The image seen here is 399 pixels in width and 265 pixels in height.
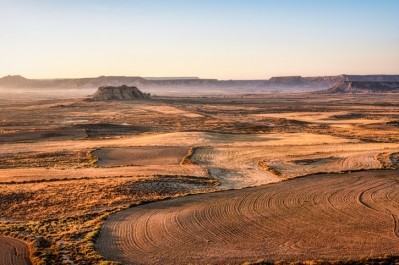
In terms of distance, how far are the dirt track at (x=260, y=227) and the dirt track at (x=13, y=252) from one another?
336cm

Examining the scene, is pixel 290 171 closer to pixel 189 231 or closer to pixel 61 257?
pixel 189 231

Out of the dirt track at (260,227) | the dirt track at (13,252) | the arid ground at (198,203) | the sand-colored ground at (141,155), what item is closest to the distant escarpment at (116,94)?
the arid ground at (198,203)

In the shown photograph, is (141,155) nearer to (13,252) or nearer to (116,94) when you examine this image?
(13,252)

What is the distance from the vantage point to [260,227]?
934 inches

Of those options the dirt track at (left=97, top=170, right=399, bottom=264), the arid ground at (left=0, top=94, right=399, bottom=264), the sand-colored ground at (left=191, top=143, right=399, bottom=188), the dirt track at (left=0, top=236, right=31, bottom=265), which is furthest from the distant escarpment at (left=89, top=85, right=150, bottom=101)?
the dirt track at (left=0, top=236, right=31, bottom=265)

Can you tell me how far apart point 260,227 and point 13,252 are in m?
12.2

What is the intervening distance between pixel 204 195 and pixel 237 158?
15967 mm

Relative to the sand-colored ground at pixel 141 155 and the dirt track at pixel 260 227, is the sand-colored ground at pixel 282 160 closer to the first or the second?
the sand-colored ground at pixel 141 155

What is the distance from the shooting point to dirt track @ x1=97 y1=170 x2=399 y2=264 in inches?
807

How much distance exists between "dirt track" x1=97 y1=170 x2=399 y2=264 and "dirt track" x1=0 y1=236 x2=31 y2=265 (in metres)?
3.36

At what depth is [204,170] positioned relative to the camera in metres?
39.3

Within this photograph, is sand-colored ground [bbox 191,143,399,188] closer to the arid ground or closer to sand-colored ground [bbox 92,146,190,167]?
the arid ground

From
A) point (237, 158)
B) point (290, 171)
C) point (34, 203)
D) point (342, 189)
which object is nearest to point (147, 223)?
point (34, 203)

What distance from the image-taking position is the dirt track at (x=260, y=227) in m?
20.5
